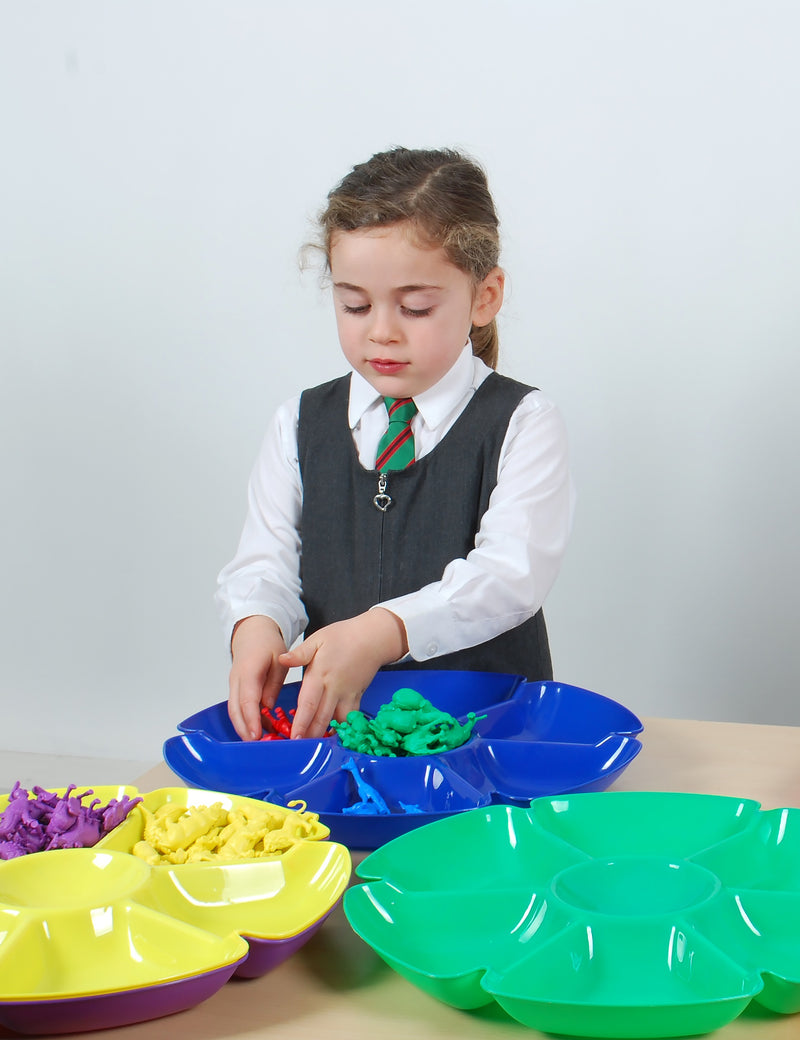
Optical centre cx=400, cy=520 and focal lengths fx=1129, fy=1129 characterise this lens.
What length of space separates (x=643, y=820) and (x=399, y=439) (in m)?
0.67

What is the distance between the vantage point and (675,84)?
1.73m

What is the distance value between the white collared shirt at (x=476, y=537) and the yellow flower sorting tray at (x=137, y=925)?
44 cm

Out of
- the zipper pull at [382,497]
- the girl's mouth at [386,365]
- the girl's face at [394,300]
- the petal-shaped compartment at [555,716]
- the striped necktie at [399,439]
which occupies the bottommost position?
the petal-shaped compartment at [555,716]

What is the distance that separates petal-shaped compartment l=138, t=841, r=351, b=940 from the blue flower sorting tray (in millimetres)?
68

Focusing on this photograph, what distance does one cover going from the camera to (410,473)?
118 cm

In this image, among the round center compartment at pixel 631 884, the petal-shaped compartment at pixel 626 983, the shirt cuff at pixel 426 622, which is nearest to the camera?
the petal-shaped compartment at pixel 626 983

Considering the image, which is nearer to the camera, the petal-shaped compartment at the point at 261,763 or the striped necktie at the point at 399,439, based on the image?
the petal-shaped compartment at the point at 261,763

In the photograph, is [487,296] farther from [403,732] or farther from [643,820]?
[643,820]

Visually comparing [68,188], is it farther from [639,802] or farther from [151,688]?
[639,802]

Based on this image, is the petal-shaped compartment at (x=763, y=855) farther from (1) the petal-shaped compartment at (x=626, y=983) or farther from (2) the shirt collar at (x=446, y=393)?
(2) the shirt collar at (x=446, y=393)

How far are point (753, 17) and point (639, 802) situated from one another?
146cm

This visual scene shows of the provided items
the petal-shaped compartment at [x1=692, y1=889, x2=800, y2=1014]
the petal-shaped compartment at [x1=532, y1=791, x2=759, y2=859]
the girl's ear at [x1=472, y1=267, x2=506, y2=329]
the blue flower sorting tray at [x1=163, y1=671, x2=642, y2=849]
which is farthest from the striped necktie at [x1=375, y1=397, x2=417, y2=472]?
the petal-shaped compartment at [x1=692, y1=889, x2=800, y2=1014]

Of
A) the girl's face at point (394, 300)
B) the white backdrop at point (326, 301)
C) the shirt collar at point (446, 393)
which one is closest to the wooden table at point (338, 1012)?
the girl's face at point (394, 300)

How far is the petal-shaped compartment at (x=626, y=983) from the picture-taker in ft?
1.36
